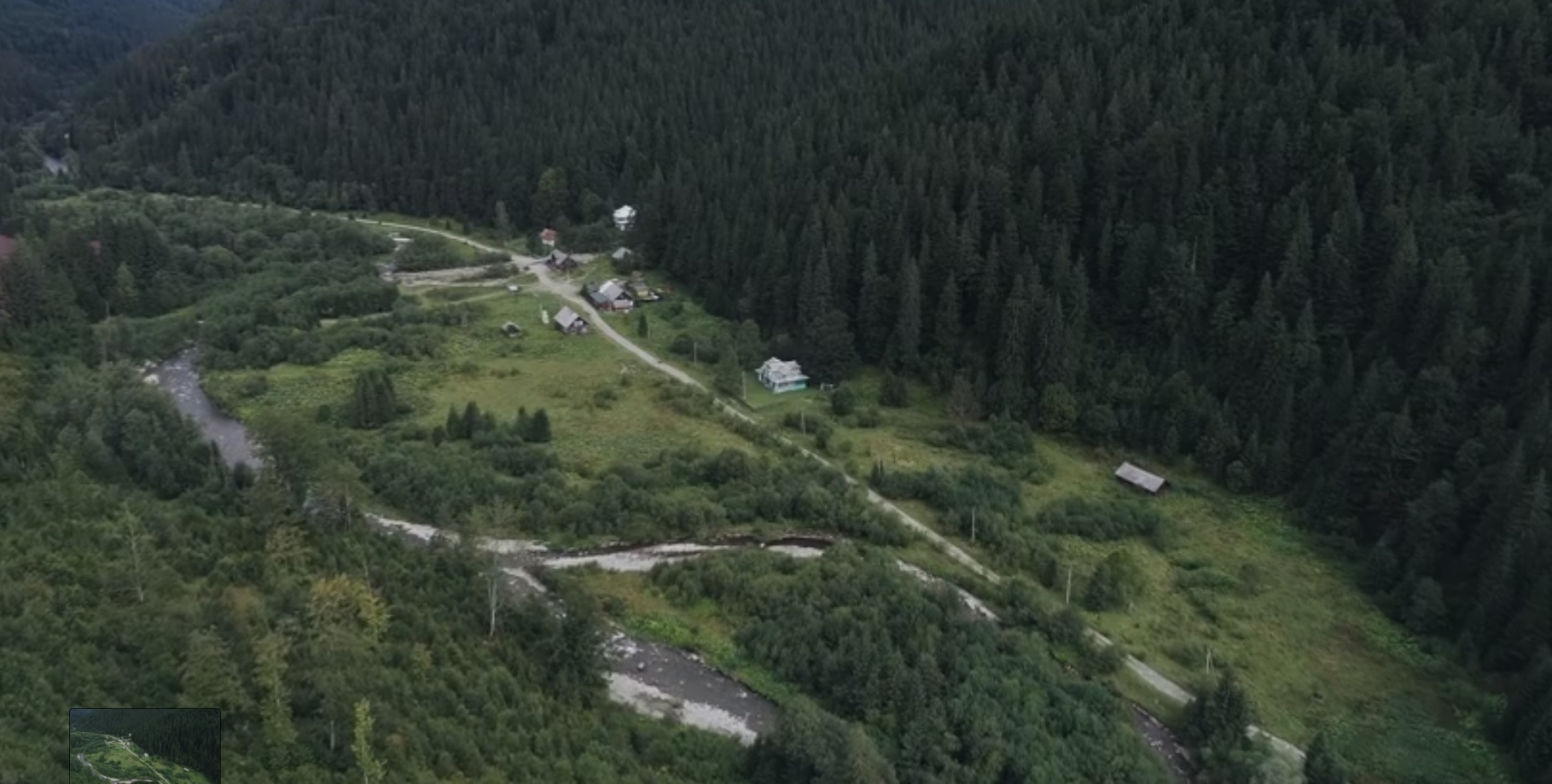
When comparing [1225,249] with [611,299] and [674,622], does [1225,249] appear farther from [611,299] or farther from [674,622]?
[611,299]

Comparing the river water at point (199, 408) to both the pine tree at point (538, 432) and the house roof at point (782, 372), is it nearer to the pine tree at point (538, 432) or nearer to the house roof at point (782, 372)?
the pine tree at point (538, 432)

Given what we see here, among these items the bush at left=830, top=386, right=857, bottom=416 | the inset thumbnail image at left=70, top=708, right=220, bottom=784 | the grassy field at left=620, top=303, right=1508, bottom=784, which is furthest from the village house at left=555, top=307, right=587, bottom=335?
the inset thumbnail image at left=70, top=708, right=220, bottom=784

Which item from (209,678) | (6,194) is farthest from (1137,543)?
(6,194)

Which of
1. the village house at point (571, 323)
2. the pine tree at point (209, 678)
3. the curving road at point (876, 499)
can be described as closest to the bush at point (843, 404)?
the curving road at point (876, 499)

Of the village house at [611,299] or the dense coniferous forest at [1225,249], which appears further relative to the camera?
the village house at [611,299]

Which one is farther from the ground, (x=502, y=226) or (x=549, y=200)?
(x=549, y=200)
